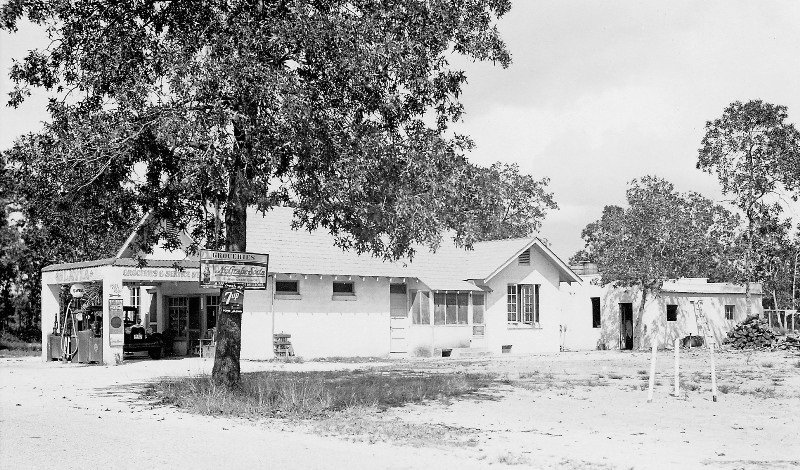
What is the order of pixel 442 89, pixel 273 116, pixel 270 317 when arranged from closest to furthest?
pixel 273 116 < pixel 442 89 < pixel 270 317

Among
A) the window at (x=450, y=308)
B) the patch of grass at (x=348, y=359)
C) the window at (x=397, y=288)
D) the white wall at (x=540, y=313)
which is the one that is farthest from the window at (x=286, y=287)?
the white wall at (x=540, y=313)

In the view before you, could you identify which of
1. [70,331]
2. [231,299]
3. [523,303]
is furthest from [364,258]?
[231,299]

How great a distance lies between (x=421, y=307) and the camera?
123ft

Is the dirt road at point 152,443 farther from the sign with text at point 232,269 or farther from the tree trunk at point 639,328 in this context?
the tree trunk at point 639,328

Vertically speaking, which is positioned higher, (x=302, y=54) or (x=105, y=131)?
(x=302, y=54)

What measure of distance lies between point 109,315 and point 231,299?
1322 centimetres

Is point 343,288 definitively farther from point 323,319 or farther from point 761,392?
point 761,392

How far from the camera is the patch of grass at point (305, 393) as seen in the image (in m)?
15.4

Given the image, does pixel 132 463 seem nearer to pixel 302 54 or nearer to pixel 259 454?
pixel 259 454

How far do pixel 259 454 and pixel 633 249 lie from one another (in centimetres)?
3308

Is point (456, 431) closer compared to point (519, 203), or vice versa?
point (456, 431)

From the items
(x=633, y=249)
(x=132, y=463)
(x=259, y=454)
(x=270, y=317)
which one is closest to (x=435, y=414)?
(x=259, y=454)

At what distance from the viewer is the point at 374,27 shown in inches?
633

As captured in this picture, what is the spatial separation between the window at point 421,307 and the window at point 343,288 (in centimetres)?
300
